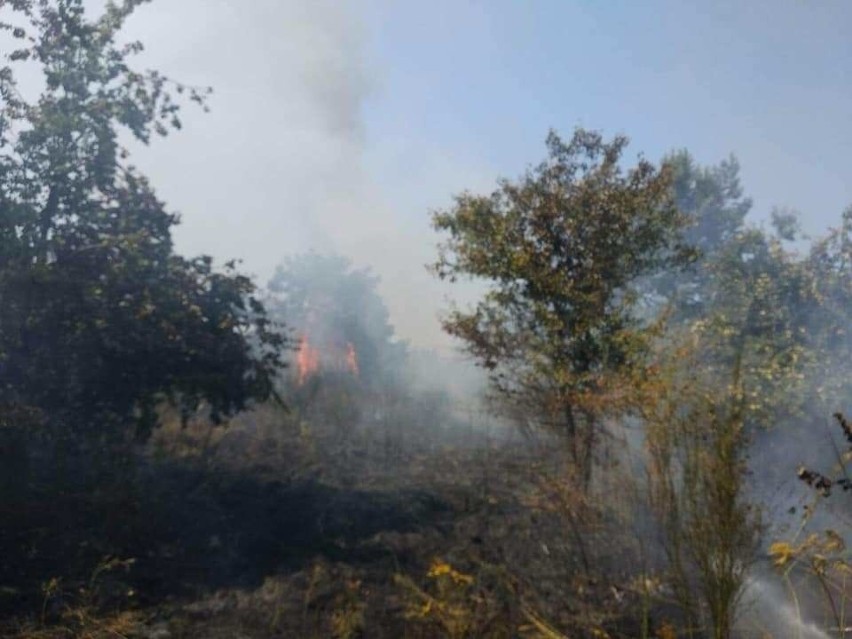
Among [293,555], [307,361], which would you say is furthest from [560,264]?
[307,361]

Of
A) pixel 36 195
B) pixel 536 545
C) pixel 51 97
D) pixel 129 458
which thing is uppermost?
pixel 51 97

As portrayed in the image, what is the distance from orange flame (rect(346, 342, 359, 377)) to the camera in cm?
2777

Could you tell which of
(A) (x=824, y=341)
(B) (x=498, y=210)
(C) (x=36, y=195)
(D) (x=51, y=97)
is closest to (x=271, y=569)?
(B) (x=498, y=210)

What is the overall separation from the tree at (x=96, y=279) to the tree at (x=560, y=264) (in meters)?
3.75

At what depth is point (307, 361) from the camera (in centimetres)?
2681

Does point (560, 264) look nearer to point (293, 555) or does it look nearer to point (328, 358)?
point (293, 555)

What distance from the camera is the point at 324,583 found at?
8422 millimetres

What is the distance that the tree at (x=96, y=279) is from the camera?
1048cm

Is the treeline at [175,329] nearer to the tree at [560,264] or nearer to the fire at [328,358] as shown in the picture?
the tree at [560,264]

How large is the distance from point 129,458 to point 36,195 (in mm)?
4203

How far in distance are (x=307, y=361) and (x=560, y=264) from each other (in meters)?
17.1

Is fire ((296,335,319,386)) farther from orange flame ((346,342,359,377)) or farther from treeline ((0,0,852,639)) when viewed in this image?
treeline ((0,0,852,639))

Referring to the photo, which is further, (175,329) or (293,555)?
(175,329)

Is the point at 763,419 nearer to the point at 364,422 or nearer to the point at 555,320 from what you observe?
the point at 555,320
